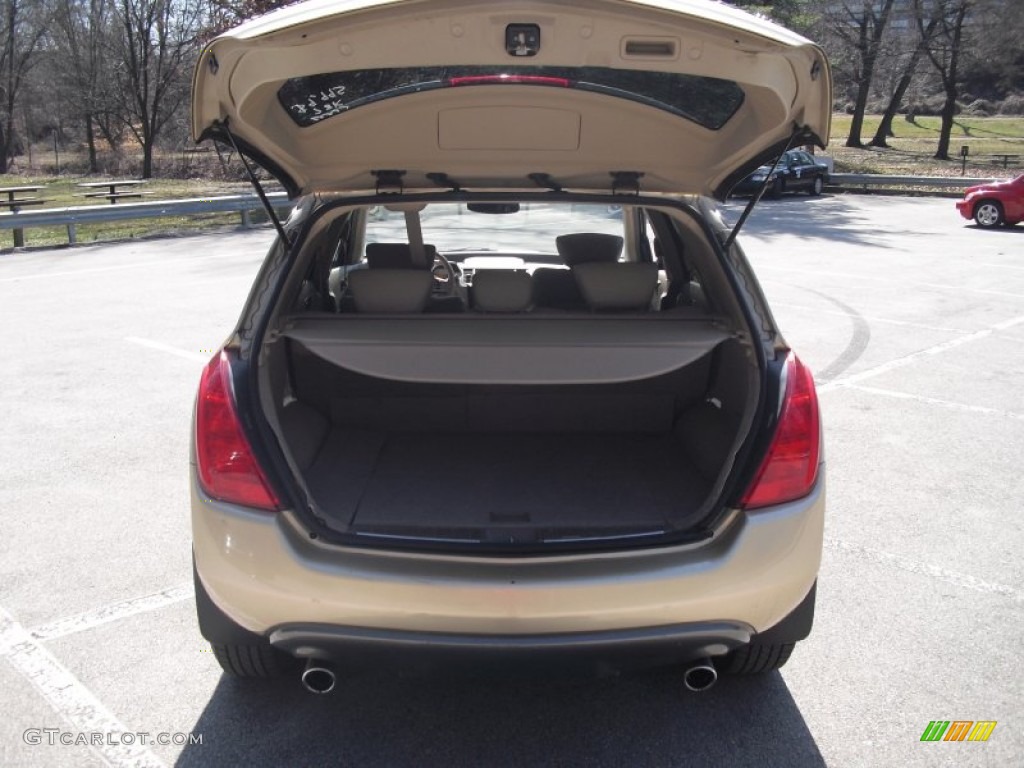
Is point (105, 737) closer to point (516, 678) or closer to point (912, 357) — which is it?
point (516, 678)

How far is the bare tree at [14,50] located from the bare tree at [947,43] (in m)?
38.3

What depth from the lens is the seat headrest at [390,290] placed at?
3.55m

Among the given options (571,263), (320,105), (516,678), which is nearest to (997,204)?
(571,263)

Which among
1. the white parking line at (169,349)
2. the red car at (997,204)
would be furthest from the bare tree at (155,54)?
the white parking line at (169,349)

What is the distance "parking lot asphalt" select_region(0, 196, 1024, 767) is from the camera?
281 cm

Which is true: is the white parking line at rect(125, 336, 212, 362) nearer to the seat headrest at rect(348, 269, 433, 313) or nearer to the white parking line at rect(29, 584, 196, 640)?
the white parking line at rect(29, 584, 196, 640)

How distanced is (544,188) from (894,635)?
2.15 metres

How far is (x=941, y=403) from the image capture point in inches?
260

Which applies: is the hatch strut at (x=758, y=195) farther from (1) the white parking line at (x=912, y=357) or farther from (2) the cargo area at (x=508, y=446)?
(1) the white parking line at (x=912, y=357)

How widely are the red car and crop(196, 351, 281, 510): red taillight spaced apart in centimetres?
1999

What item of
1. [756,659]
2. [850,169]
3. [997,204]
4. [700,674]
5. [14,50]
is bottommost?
[756,659]

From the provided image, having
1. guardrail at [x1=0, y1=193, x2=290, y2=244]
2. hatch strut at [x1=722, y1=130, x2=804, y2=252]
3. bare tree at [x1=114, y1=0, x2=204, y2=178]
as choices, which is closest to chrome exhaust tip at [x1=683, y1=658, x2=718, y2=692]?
hatch strut at [x1=722, y1=130, x2=804, y2=252]

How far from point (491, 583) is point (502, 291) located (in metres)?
1.52

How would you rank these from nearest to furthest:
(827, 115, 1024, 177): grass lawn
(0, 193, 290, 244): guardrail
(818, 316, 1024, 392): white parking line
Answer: (818, 316, 1024, 392): white parking line
(0, 193, 290, 244): guardrail
(827, 115, 1024, 177): grass lawn
